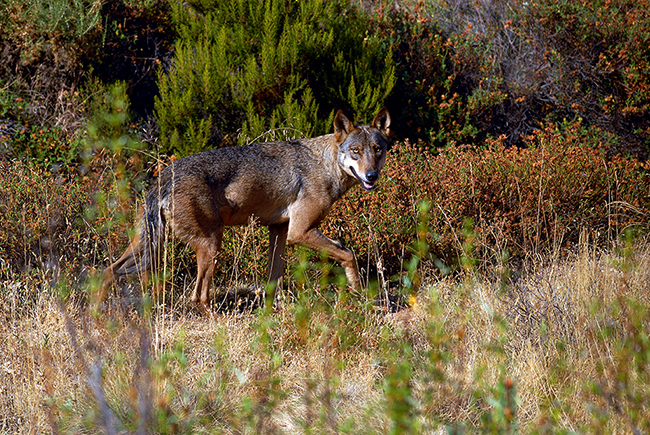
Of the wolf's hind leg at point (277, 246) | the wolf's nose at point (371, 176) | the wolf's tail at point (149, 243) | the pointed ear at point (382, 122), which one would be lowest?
the wolf's hind leg at point (277, 246)

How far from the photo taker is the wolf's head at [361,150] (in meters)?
6.26

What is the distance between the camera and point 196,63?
917 cm

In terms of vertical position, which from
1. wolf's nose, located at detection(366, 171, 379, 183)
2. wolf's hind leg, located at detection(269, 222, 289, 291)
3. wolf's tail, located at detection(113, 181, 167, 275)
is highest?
wolf's nose, located at detection(366, 171, 379, 183)

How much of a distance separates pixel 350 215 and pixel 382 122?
1.16m

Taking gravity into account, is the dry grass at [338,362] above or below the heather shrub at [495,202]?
above

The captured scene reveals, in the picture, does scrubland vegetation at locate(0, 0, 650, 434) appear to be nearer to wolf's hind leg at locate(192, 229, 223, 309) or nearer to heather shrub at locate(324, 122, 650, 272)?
heather shrub at locate(324, 122, 650, 272)

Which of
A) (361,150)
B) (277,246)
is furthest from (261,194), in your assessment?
(361,150)

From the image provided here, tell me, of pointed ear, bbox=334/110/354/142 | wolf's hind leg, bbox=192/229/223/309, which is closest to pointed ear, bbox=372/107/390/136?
pointed ear, bbox=334/110/354/142

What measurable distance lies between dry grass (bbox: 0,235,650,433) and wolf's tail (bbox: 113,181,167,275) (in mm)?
484

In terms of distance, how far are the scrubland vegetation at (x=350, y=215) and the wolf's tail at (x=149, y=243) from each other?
26 cm

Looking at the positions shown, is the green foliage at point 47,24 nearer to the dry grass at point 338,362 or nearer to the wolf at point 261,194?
the wolf at point 261,194

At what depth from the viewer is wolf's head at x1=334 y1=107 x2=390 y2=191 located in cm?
626

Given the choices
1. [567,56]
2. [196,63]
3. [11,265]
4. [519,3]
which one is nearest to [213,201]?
[11,265]

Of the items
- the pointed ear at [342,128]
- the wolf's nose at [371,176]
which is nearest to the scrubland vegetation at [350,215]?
the wolf's nose at [371,176]
